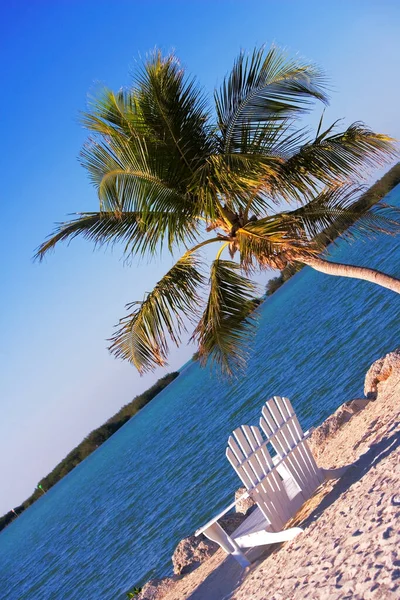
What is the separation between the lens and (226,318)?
35.0 feet

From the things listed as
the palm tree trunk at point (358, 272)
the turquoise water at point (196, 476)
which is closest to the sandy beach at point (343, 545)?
the palm tree trunk at point (358, 272)

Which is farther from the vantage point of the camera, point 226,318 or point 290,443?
point 226,318

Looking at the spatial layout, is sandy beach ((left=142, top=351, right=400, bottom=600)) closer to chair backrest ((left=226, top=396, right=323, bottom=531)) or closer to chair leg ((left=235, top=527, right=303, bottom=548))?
chair leg ((left=235, top=527, right=303, bottom=548))

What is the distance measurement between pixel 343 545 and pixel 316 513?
5.35ft

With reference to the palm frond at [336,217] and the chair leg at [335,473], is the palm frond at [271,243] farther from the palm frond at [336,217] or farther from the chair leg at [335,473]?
the chair leg at [335,473]

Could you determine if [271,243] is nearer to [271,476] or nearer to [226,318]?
[226,318]

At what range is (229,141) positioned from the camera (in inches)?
410

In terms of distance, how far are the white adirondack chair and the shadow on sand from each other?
0.17 meters

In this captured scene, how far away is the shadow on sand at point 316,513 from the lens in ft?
26.1

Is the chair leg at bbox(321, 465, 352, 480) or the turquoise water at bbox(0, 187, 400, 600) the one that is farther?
the turquoise water at bbox(0, 187, 400, 600)

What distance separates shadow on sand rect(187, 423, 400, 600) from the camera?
26.1ft

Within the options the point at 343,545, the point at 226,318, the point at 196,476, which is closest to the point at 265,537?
the point at 343,545

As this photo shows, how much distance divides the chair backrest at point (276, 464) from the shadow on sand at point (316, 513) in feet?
A: 1.34

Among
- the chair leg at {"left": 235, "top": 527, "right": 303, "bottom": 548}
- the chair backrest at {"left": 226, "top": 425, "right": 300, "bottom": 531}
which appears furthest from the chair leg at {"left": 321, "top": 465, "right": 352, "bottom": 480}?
the chair leg at {"left": 235, "top": 527, "right": 303, "bottom": 548}
